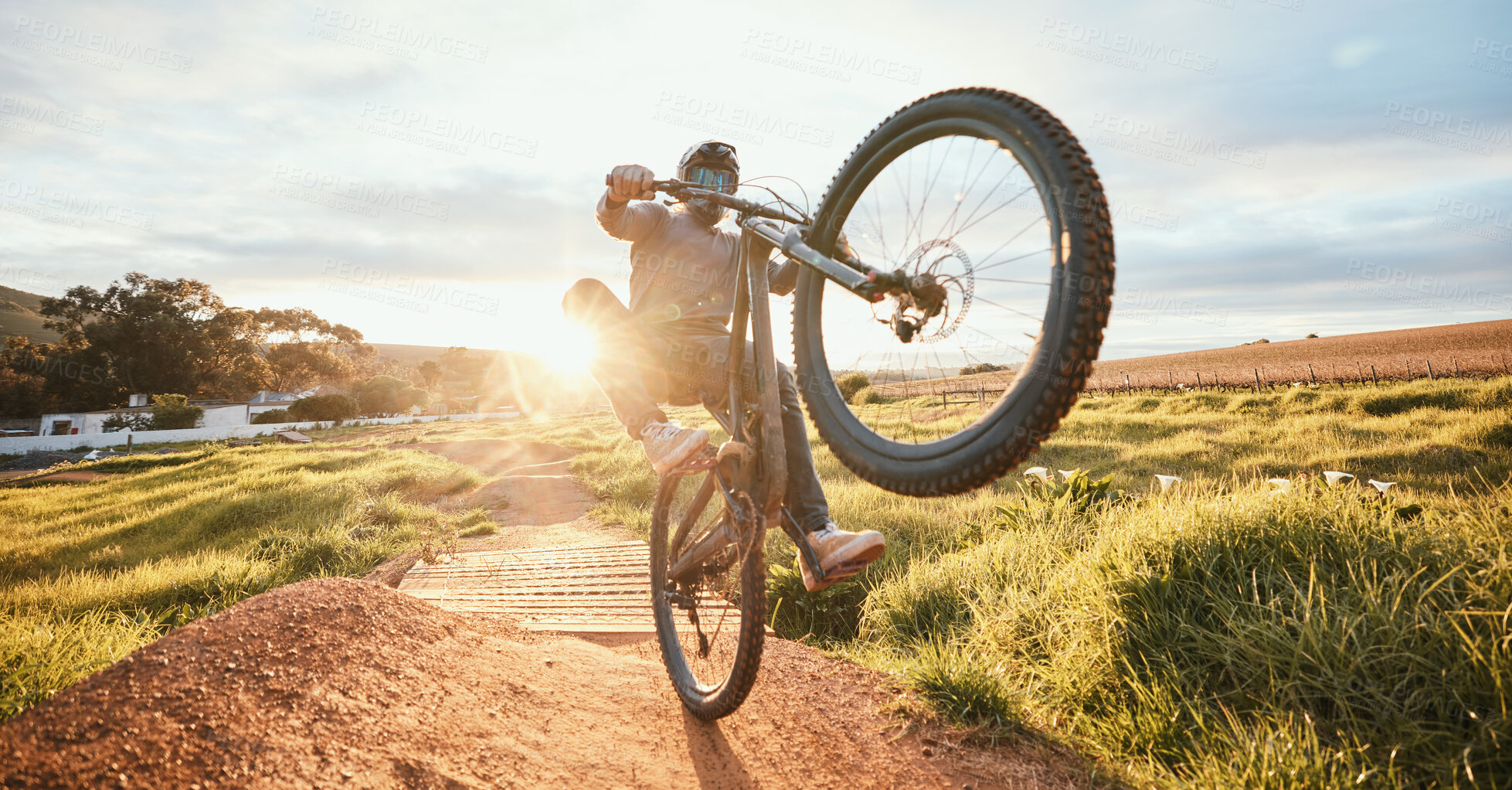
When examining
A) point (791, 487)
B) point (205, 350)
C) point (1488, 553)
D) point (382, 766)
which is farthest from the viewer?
point (205, 350)

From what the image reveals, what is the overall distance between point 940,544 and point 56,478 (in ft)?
94.5

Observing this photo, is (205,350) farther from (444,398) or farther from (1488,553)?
(1488,553)

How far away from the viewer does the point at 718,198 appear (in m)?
2.55

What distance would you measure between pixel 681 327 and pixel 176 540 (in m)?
10.4

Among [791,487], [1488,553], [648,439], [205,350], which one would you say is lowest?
[1488,553]

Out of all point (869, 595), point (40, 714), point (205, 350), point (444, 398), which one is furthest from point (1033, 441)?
Result: point (444, 398)

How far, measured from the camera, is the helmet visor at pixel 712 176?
3.02 metres

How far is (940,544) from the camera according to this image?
6.19 m

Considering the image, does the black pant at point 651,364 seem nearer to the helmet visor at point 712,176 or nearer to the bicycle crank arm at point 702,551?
the bicycle crank arm at point 702,551

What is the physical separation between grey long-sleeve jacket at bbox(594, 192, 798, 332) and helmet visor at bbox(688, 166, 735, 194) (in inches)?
11.6

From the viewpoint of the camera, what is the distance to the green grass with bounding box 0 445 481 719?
315cm

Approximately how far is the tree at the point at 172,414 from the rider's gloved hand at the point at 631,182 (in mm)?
46784

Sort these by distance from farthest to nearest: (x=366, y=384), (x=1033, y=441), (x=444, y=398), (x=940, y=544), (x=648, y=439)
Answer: (x=444, y=398), (x=366, y=384), (x=940, y=544), (x=648, y=439), (x=1033, y=441)

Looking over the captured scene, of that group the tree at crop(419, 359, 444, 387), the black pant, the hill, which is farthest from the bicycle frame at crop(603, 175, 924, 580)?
the hill
